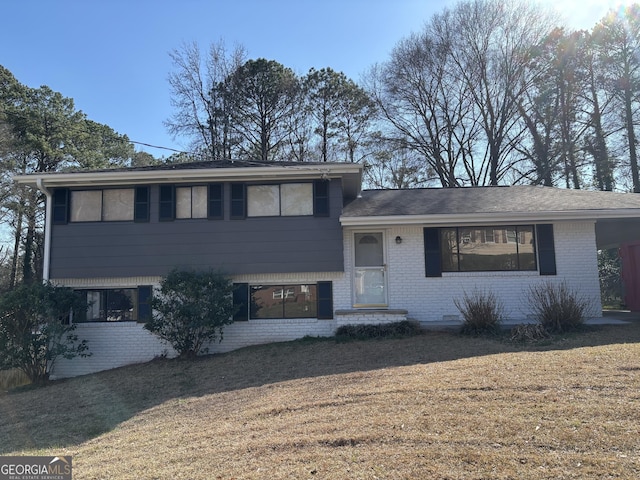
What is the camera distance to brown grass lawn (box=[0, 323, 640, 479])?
3.67m

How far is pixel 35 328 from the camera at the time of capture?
10109 mm

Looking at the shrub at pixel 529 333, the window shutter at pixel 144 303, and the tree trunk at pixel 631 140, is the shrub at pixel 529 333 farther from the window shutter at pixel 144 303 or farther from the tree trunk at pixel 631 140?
the tree trunk at pixel 631 140

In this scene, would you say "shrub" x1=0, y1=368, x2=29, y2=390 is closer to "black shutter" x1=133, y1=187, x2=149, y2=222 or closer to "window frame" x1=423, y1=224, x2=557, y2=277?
"black shutter" x1=133, y1=187, x2=149, y2=222

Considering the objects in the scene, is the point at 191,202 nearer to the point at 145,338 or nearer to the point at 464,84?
the point at 145,338

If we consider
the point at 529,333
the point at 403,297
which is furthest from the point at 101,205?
the point at 529,333

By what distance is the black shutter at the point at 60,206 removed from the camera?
453 inches

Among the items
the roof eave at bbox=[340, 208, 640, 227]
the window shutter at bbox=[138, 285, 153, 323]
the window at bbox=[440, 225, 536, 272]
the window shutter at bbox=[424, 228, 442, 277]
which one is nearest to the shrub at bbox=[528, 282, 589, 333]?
the window at bbox=[440, 225, 536, 272]

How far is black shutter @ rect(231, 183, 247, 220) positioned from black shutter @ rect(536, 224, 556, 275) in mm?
7401

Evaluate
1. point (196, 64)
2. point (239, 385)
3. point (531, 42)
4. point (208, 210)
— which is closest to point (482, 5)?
point (531, 42)

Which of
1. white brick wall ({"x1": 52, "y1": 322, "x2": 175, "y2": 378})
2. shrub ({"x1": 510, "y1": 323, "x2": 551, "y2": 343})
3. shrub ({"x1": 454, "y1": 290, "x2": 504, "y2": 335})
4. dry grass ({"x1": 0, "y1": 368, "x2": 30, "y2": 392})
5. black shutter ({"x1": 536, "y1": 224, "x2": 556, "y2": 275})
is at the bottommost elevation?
dry grass ({"x1": 0, "y1": 368, "x2": 30, "y2": 392})

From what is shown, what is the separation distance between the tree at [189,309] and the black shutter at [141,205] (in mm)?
1956

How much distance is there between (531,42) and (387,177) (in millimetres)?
9984

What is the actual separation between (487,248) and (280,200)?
5.38 meters

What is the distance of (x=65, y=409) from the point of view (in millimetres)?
7648
